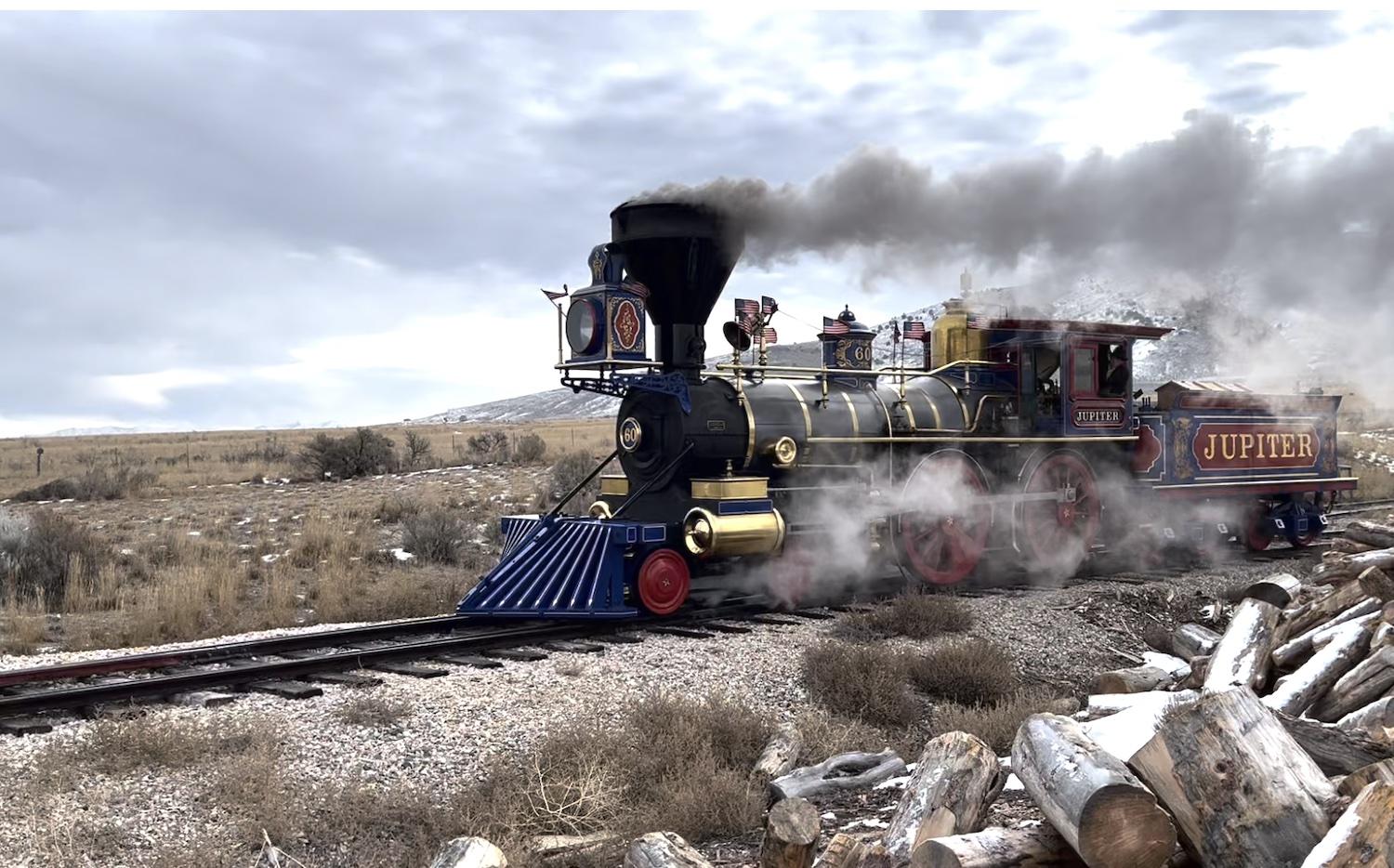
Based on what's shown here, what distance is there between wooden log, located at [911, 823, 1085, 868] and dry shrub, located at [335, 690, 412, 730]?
3994mm

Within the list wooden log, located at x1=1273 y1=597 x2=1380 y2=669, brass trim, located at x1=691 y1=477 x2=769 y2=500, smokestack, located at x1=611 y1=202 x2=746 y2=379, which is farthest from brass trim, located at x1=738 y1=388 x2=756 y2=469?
wooden log, located at x1=1273 y1=597 x2=1380 y2=669

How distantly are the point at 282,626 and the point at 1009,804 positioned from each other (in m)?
8.38

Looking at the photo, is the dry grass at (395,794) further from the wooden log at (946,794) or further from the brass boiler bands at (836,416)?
the brass boiler bands at (836,416)

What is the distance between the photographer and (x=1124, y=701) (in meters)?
7.18

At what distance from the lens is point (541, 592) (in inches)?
399

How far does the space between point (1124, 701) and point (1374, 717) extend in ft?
6.15

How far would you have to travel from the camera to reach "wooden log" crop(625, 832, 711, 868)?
4137 millimetres

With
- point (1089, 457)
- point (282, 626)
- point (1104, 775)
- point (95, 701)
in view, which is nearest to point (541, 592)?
point (282, 626)

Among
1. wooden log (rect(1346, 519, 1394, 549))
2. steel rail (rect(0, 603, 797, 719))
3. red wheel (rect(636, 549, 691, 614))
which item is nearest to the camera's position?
steel rail (rect(0, 603, 797, 719))

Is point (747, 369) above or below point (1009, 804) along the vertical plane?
above

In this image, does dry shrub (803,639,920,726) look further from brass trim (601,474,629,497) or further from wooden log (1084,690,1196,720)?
brass trim (601,474,629,497)

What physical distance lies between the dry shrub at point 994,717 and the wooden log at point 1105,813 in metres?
2.55

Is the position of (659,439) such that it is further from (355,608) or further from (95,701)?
(95,701)

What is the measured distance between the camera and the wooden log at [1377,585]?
7.17m
